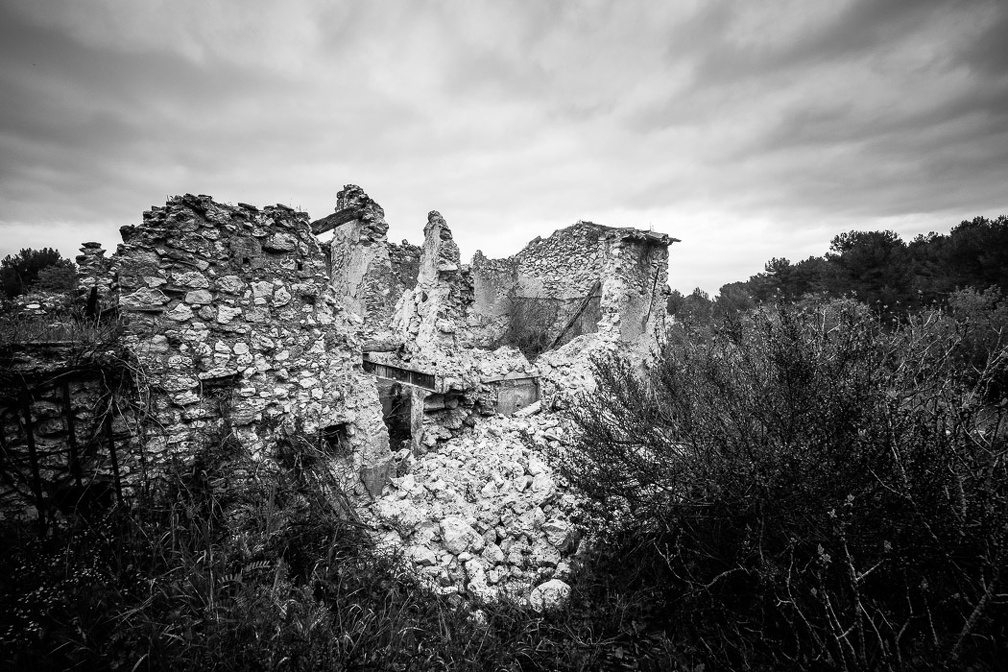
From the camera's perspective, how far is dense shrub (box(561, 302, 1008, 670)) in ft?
6.53

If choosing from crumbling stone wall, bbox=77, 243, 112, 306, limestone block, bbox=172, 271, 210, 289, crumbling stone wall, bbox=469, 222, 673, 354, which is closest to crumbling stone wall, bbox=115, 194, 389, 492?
limestone block, bbox=172, 271, 210, 289

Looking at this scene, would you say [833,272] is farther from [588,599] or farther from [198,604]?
[198,604]

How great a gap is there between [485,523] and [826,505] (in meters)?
2.74

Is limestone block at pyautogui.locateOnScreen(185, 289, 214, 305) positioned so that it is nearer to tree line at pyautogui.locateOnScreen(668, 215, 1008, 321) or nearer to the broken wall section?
A: the broken wall section

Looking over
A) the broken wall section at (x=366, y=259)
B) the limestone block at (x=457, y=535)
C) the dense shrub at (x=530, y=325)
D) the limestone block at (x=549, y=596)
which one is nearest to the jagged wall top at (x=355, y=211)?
Answer: the broken wall section at (x=366, y=259)

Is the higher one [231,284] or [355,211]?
[355,211]

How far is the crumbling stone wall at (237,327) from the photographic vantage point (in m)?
3.09

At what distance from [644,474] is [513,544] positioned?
1427mm

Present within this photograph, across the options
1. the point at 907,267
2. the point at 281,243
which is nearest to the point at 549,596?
the point at 281,243

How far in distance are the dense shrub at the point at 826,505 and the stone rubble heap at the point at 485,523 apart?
62 cm

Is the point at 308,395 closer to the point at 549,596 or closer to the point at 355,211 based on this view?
the point at 549,596

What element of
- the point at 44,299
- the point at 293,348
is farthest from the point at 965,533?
the point at 44,299

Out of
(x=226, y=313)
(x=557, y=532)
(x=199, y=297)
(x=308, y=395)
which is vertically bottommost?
(x=557, y=532)

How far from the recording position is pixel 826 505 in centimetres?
233
